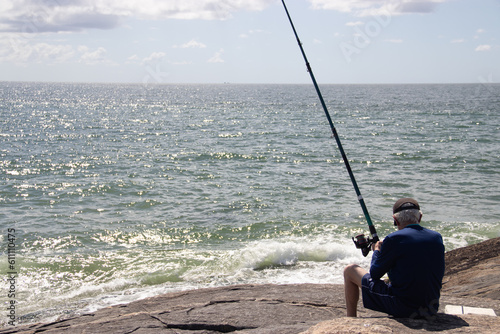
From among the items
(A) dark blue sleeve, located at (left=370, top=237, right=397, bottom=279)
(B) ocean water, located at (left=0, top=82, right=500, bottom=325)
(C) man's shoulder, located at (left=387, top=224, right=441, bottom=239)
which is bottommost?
(B) ocean water, located at (left=0, top=82, right=500, bottom=325)

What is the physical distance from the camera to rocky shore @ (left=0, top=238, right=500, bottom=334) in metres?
3.88

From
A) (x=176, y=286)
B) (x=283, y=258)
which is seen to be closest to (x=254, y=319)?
(x=176, y=286)

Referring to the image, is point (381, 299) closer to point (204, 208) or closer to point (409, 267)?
point (409, 267)

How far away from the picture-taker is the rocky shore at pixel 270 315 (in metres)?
3.88

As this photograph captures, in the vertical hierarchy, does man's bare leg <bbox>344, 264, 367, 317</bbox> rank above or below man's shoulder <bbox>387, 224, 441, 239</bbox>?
below

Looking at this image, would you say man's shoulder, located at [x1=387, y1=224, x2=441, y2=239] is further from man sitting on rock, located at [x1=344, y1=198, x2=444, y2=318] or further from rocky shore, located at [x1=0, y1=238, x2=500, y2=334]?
rocky shore, located at [x1=0, y1=238, x2=500, y2=334]

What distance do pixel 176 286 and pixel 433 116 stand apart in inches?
1561

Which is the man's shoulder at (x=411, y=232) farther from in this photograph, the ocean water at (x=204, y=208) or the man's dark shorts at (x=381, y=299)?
the ocean water at (x=204, y=208)

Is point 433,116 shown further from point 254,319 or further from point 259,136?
point 254,319

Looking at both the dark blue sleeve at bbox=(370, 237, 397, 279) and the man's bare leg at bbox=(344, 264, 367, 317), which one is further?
the man's bare leg at bbox=(344, 264, 367, 317)

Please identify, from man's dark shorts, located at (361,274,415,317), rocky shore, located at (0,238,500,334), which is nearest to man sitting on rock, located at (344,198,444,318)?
man's dark shorts, located at (361,274,415,317)

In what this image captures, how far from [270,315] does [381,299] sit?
1457 millimetres

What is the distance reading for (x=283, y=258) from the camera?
9.73 meters

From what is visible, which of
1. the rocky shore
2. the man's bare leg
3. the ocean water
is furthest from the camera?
the ocean water
